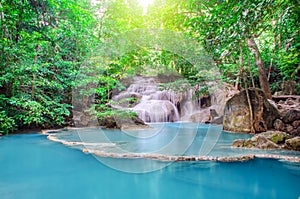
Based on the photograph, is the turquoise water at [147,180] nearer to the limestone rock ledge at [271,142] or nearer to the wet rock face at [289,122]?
the limestone rock ledge at [271,142]

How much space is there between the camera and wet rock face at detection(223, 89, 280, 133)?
5254 mm

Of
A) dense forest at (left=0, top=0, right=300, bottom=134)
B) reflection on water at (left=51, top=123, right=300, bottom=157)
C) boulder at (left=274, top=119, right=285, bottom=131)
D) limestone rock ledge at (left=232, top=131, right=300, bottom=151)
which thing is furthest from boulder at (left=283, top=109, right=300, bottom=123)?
limestone rock ledge at (left=232, top=131, right=300, bottom=151)

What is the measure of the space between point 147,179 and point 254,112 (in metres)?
4.28

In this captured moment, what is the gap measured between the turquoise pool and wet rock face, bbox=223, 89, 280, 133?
298 centimetres

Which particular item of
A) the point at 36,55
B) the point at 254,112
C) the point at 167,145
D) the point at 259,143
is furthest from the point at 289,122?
the point at 36,55

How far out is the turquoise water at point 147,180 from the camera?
5.52 feet

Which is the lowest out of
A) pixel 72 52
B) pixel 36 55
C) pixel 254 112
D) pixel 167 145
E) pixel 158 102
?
pixel 167 145

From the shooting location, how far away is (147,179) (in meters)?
1.99

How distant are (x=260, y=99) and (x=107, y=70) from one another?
13.9ft

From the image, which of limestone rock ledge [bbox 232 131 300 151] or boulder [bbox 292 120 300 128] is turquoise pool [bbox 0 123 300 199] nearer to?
limestone rock ledge [bbox 232 131 300 151]

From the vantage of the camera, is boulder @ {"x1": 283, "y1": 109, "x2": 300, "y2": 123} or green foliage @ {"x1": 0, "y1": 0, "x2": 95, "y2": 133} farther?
boulder @ {"x1": 283, "y1": 109, "x2": 300, "y2": 123}

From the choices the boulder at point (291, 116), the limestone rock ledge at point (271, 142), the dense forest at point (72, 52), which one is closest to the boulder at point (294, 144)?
the limestone rock ledge at point (271, 142)

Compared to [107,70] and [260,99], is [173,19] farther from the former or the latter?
[260,99]

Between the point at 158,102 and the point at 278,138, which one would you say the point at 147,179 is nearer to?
the point at 278,138
